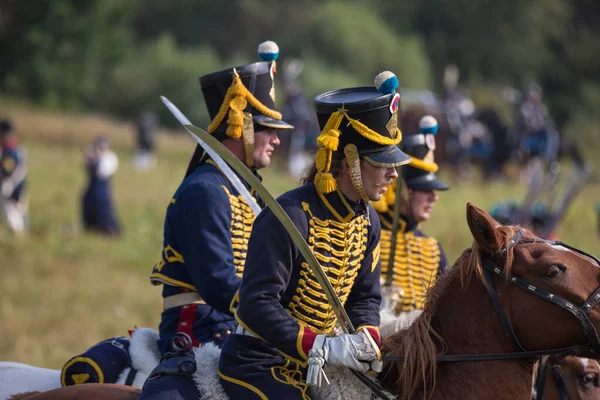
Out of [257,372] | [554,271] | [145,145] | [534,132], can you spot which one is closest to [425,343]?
[554,271]

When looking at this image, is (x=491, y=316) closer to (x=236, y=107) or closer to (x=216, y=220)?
(x=216, y=220)

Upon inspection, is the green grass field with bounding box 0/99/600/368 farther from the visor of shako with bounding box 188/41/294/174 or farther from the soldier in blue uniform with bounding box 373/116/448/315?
the visor of shako with bounding box 188/41/294/174

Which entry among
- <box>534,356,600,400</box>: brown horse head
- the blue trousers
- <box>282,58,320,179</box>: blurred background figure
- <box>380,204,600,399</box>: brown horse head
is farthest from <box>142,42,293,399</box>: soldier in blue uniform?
<box>282,58,320,179</box>: blurred background figure

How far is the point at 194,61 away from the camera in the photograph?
49.7 meters

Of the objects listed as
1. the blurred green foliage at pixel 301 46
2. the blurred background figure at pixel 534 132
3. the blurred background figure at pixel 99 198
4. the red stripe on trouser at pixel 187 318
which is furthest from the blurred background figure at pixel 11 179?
the blurred green foliage at pixel 301 46

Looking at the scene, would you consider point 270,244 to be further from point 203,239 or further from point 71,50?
point 71,50

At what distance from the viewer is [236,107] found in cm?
526

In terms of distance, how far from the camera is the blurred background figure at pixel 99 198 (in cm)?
1873

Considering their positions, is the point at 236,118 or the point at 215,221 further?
the point at 236,118

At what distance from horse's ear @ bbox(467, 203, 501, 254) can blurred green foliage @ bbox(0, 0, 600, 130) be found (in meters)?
39.7

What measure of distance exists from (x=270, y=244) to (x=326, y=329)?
1.88 feet

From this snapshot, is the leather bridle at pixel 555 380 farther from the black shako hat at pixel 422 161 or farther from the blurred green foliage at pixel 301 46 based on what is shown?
the blurred green foliage at pixel 301 46

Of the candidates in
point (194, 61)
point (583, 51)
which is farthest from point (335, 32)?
point (583, 51)

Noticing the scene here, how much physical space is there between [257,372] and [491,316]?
1.02 m
